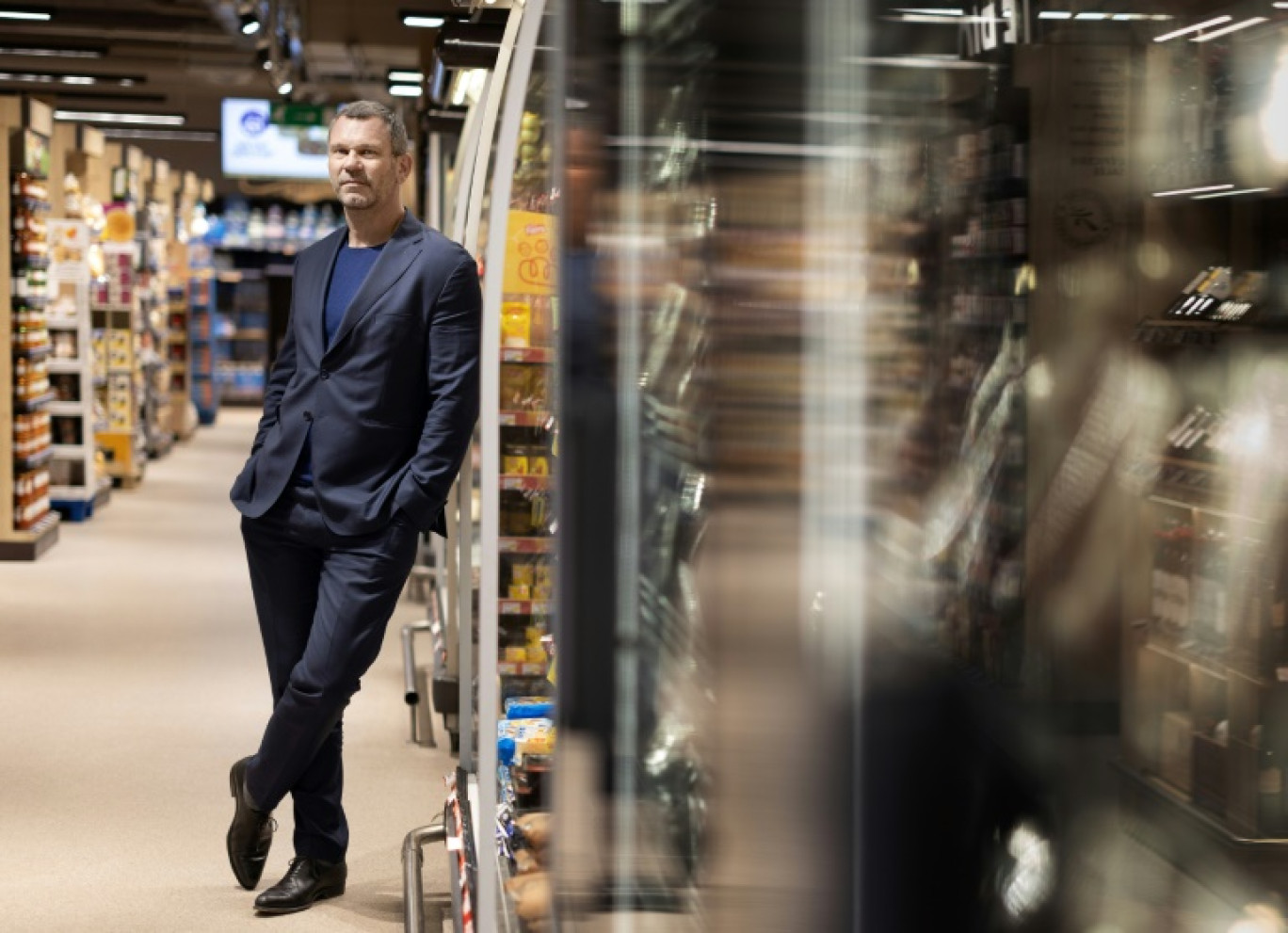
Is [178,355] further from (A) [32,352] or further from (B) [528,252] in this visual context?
(B) [528,252]

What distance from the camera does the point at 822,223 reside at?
1298 mm

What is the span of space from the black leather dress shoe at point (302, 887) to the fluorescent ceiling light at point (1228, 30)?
3374 millimetres

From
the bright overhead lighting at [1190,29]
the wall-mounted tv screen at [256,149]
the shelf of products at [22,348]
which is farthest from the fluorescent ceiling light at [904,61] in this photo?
the wall-mounted tv screen at [256,149]

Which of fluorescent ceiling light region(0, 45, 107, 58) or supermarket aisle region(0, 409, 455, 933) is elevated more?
fluorescent ceiling light region(0, 45, 107, 58)

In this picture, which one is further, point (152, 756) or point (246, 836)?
point (152, 756)

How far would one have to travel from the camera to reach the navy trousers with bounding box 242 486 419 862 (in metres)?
3.75

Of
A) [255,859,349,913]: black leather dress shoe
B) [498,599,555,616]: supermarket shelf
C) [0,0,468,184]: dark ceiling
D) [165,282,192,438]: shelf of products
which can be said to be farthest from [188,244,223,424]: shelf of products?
[498,599,555,616]: supermarket shelf

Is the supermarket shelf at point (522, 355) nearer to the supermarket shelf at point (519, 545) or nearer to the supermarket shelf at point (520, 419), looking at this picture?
the supermarket shelf at point (520, 419)

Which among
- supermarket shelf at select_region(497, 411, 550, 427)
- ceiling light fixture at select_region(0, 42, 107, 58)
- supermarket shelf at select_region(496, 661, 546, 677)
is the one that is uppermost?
ceiling light fixture at select_region(0, 42, 107, 58)

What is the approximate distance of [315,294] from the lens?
153 inches

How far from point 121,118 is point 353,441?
2261cm

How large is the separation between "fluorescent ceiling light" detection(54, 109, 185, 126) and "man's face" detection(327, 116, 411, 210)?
21140 mm

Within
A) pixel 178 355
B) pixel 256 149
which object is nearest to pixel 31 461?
pixel 256 149

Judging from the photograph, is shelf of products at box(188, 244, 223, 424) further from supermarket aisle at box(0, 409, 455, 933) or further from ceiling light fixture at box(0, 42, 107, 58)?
supermarket aisle at box(0, 409, 455, 933)
